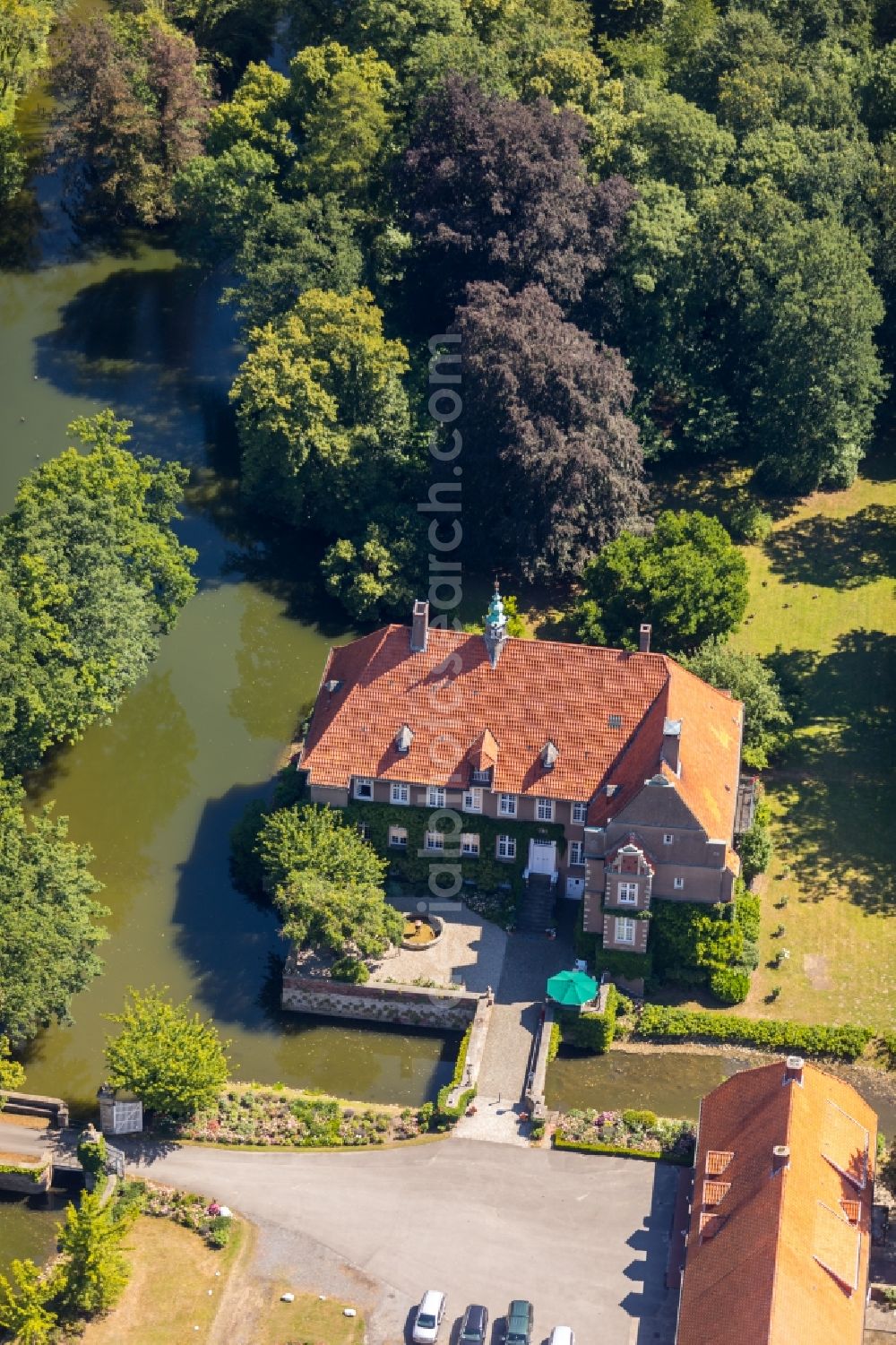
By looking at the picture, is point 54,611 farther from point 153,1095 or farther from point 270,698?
point 153,1095

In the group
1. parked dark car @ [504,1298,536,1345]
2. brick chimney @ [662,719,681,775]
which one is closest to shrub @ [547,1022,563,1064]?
brick chimney @ [662,719,681,775]

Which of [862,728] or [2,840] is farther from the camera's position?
[862,728]

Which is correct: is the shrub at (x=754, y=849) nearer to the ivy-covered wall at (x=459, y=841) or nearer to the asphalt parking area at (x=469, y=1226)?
the ivy-covered wall at (x=459, y=841)

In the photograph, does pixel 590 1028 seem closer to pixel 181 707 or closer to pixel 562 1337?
pixel 562 1337

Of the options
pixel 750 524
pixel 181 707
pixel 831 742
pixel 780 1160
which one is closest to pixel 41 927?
pixel 181 707

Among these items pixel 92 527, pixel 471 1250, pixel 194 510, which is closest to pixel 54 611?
pixel 92 527

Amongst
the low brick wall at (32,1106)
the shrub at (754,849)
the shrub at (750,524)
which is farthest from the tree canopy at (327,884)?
the shrub at (750,524)

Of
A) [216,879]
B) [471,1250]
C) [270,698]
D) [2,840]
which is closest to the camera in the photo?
[471,1250]
